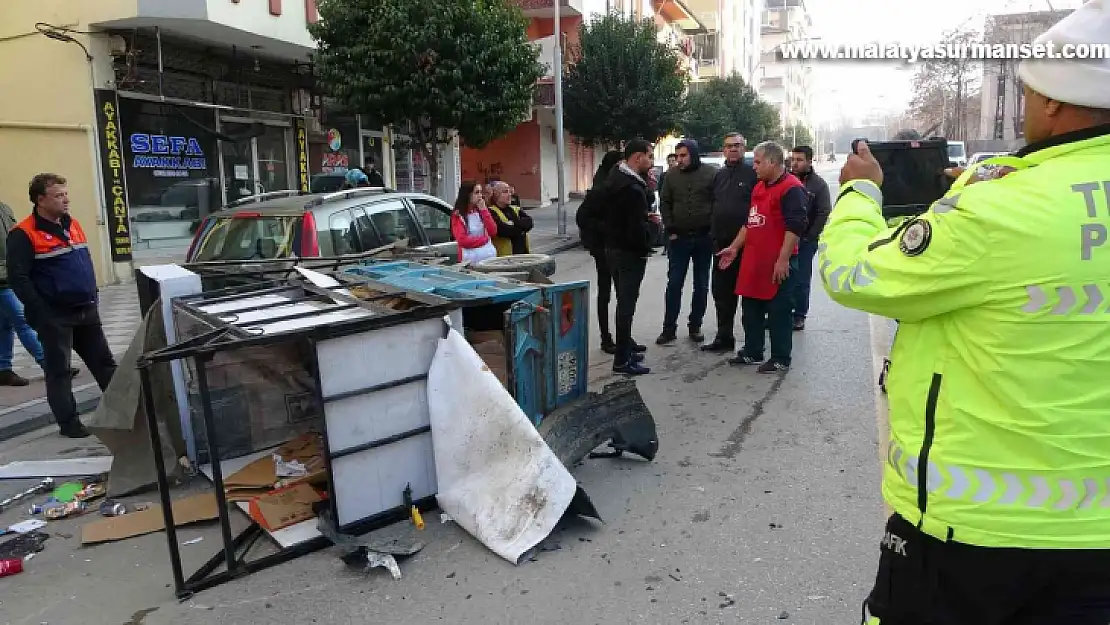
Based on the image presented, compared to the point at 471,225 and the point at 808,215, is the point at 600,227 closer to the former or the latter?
the point at 471,225

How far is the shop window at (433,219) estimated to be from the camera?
8039 mm

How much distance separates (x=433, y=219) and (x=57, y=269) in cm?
369

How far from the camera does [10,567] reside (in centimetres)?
A: 359

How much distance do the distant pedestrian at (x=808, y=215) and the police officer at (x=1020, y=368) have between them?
6053 millimetres

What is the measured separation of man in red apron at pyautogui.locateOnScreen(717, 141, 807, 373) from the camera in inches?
242

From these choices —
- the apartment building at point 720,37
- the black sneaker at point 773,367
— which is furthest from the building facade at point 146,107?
the apartment building at point 720,37

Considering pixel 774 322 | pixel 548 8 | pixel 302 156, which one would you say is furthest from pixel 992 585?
pixel 548 8

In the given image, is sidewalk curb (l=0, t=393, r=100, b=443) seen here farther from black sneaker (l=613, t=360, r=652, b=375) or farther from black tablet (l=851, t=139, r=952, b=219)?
black tablet (l=851, t=139, r=952, b=219)

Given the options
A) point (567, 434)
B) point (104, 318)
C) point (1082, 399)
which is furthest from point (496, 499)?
point (104, 318)

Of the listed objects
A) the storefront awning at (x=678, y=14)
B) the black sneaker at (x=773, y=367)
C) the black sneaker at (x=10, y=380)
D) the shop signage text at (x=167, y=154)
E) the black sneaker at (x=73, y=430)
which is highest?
the storefront awning at (x=678, y=14)

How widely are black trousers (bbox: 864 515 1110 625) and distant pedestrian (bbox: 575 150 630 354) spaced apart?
5.14m

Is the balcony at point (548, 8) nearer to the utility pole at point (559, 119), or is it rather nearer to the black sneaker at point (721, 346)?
the utility pole at point (559, 119)

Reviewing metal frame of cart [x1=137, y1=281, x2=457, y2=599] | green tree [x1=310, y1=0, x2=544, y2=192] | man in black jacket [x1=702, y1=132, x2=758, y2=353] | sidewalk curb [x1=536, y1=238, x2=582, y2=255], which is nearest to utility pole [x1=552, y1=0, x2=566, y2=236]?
sidewalk curb [x1=536, y1=238, x2=582, y2=255]

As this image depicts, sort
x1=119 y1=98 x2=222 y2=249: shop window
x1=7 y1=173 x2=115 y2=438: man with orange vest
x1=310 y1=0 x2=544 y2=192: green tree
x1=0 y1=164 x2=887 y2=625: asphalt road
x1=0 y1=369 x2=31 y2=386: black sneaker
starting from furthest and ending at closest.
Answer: x1=310 y1=0 x2=544 y2=192: green tree < x1=119 y1=98 x2=222 y2=249: shop window < x1=0 y1=369 x2=31 y2=386: black sneaker < x1=7 y1=173 x2=115 y2=438: man with orange vest < x1=0 y1=164 x2=887 y2=625: asphalt road
